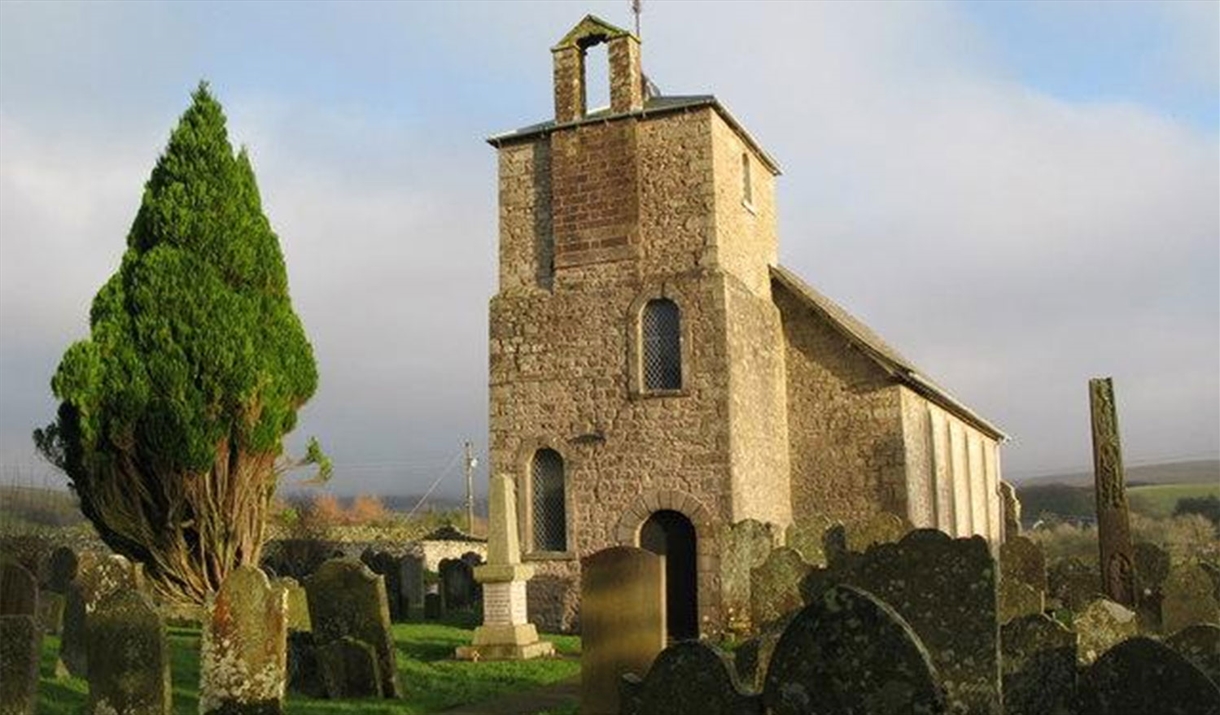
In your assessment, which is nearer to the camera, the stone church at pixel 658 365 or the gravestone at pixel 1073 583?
the gravestone at pixel 1073 583

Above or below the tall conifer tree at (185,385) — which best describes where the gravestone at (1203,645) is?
below

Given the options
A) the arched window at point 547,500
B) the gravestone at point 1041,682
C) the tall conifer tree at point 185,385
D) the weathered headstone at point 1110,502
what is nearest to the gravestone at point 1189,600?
the weathered headstone at point 1110,502

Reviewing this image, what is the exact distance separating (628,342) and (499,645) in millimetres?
6387

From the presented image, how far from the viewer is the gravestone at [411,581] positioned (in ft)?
69.3

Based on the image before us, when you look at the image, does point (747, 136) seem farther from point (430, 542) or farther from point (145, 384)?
point (430, 542)

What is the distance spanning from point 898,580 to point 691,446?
12217mm

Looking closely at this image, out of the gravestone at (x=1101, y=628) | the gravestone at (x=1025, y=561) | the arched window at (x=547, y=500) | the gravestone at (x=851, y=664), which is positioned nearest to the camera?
the gravestone at (x=851, y=664)

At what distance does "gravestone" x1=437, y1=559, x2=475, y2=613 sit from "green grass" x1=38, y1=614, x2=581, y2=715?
4.44m

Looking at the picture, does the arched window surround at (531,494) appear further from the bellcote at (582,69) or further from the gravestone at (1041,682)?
the gravestone at (1041,682)

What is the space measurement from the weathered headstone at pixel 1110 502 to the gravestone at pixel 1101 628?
15.7 feet

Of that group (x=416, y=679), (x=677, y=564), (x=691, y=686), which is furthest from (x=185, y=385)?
(x=691, y=686)

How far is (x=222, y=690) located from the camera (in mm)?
8367

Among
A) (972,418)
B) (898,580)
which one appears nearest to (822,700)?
(898,580)

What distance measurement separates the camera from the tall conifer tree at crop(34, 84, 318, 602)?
53.9 ft
